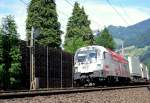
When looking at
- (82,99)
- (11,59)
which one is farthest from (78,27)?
(82,99)

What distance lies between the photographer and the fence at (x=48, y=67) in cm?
3209

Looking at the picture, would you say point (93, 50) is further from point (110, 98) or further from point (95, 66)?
point (110, 98)

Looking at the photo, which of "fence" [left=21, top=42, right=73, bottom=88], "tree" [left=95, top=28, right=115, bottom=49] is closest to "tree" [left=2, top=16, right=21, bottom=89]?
"fence" [left=21, top=42, right=73, bottom=88]

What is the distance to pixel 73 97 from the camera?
15531mm

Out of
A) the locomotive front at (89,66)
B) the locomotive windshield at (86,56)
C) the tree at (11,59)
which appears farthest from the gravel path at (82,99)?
the tree at (11,59)

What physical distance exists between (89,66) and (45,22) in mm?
31043

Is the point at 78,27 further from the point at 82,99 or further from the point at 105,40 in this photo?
the point at 82,99

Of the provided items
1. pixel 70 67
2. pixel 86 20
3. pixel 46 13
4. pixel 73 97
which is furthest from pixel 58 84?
pixel 86 20

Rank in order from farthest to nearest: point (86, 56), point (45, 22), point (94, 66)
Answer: point (45, 22) < point (86, 56) < point (94, 66)

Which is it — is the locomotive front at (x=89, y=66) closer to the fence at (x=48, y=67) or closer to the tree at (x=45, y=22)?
the fence at (x=48, y=67)

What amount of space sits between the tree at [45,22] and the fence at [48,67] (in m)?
20.5

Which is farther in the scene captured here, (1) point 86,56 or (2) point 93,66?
(1) point 86,56

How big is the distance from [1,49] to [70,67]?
1017 cm

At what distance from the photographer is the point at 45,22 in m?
59.5
